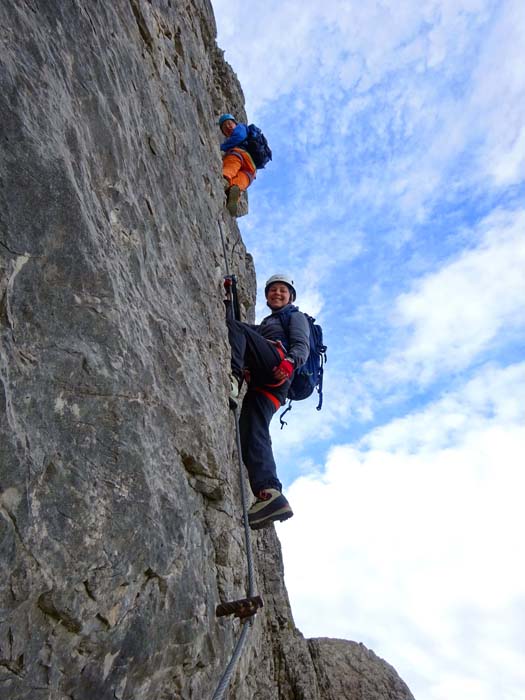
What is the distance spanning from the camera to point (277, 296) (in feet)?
25.8

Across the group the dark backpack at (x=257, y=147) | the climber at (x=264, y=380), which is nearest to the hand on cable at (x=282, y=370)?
the climber at (x=264, y=380)

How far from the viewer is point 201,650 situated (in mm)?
3596

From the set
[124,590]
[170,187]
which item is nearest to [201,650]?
[124,590]

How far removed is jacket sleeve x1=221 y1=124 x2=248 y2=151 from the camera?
460 inches

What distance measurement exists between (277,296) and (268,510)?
3334 millimetres

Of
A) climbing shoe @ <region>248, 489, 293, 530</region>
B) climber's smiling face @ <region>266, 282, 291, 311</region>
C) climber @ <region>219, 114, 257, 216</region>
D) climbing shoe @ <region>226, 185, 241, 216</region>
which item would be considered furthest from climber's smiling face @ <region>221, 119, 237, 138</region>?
climbing shoe @ <region>248, 489, 293, 530</region>

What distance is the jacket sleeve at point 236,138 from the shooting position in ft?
38.3

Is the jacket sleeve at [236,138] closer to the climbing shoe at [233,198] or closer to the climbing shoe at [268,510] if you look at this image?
the climbing shoe at [233,198]

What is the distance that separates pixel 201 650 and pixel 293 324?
4.00m

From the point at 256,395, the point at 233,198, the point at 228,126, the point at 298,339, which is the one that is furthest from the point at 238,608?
the point at 228,126

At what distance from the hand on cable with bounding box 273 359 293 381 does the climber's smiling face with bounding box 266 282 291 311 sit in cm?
164

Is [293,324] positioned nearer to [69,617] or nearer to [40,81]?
[40,81]

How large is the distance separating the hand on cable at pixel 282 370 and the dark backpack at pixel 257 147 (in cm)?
687

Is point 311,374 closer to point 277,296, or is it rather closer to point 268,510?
point 277,296
